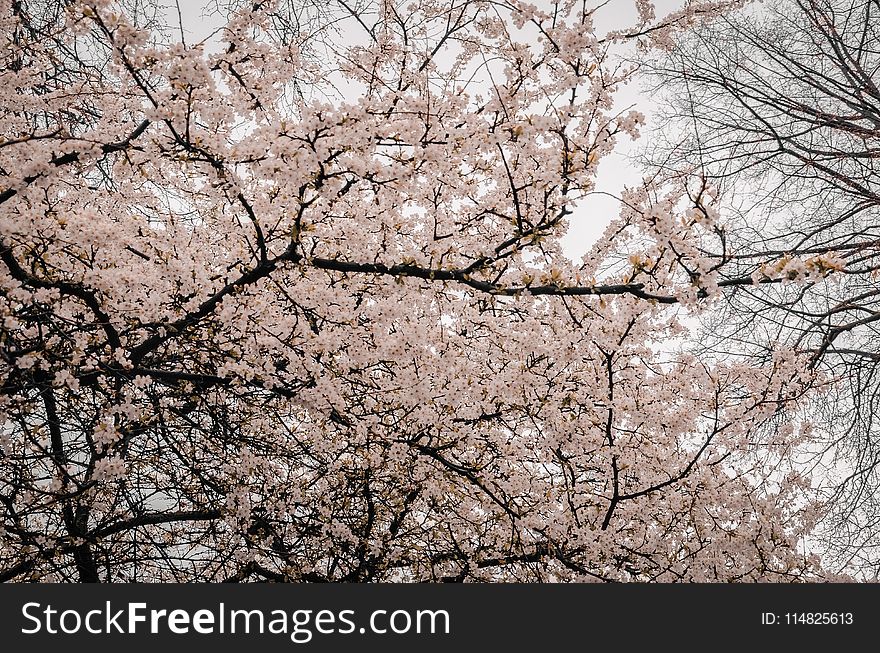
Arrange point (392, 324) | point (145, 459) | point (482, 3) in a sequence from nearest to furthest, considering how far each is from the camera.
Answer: point (482, 3) → point (145, 459) → point (392, 324)

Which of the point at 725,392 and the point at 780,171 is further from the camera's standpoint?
the point at 780,171

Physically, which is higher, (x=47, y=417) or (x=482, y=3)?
(x=482, y=3)

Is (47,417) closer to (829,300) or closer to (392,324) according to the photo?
(392,324)

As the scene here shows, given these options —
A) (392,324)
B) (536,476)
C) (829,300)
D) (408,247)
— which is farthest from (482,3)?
(829,300)

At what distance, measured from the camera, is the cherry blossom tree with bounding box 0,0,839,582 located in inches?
138

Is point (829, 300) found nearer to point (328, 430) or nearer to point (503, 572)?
point (503, 572)

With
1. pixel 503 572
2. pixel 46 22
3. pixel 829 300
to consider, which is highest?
pixel 46 22

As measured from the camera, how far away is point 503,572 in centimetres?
511

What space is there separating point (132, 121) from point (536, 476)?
3.35 metres

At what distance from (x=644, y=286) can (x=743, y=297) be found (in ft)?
14.1

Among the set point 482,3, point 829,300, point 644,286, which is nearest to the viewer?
point 644,286

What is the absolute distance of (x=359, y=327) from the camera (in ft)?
15.2

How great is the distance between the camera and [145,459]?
14.8 ft

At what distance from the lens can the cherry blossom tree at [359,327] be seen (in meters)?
3.50
